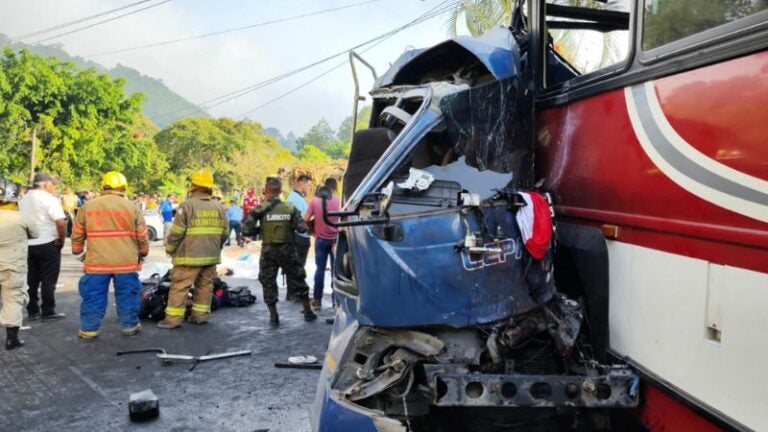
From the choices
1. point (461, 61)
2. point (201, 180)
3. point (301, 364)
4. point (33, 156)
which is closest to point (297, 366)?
point (301, 364)

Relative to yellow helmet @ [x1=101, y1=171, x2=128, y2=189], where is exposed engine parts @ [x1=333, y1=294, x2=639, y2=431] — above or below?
below

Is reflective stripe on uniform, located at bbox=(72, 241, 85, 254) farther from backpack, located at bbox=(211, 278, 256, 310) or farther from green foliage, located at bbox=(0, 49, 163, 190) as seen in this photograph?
green foliage, located at bbox=(0, 49, 163, 190)

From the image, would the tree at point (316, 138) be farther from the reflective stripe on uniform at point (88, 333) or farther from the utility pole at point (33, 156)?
the reflective stripe on uniform at point (88, 333)

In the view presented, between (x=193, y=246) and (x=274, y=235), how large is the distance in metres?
0.95

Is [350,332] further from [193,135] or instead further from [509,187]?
[193,135]

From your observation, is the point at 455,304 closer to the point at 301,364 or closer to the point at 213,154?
the point at 301,364

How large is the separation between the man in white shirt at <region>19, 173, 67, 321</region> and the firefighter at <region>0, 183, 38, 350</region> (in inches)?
41.5

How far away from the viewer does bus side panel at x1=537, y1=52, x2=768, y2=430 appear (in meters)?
1.83

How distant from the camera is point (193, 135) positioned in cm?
4166

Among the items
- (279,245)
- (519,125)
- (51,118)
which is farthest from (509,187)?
(51,118)

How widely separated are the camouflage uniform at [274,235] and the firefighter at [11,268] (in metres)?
2.33

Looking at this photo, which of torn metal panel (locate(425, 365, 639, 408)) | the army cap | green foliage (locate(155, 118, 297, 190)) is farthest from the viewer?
green foliage (locate(155, 118, 297, 190))

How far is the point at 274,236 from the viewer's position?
675 cm

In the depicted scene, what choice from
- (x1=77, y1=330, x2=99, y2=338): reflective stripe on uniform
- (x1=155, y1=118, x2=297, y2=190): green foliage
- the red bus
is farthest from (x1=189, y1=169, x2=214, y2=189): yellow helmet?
(x1=155, y1=118, x2=297, y2=190): green foliage
